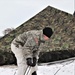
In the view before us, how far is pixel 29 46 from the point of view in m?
6.41

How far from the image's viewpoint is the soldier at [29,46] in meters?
6.43

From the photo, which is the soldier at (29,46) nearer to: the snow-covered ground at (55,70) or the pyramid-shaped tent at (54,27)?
the snow-covered ground at (55,70)

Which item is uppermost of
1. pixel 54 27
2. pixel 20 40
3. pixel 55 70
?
pixel 54 27

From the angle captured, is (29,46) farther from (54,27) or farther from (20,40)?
(54,27)

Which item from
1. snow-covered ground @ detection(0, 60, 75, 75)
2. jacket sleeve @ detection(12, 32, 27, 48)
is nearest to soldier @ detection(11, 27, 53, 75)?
jacket sleeve @ detection(12, 32, 27, 48)

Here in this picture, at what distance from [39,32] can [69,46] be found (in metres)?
6.30

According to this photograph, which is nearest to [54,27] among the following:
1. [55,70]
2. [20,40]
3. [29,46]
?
[55,70]

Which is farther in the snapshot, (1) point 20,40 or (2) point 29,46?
(1) point 20,40

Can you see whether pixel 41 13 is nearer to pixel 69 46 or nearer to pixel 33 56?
pixel 69 46

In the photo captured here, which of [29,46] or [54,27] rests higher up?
[54,27]

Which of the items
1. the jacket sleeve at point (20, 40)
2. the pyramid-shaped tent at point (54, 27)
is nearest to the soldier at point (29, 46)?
the jacket sleeve at point (20, 40)

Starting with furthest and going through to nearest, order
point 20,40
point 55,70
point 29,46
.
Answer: point 55,70
point 20,40
point 29,46

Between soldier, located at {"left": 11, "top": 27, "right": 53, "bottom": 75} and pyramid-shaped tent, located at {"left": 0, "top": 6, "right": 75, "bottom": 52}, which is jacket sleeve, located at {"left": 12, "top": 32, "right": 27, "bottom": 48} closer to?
soldier, located at {"left": 11, "top": 27, "right": 53, "bottom": 75}

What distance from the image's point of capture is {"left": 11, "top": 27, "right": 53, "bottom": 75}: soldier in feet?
21.1
